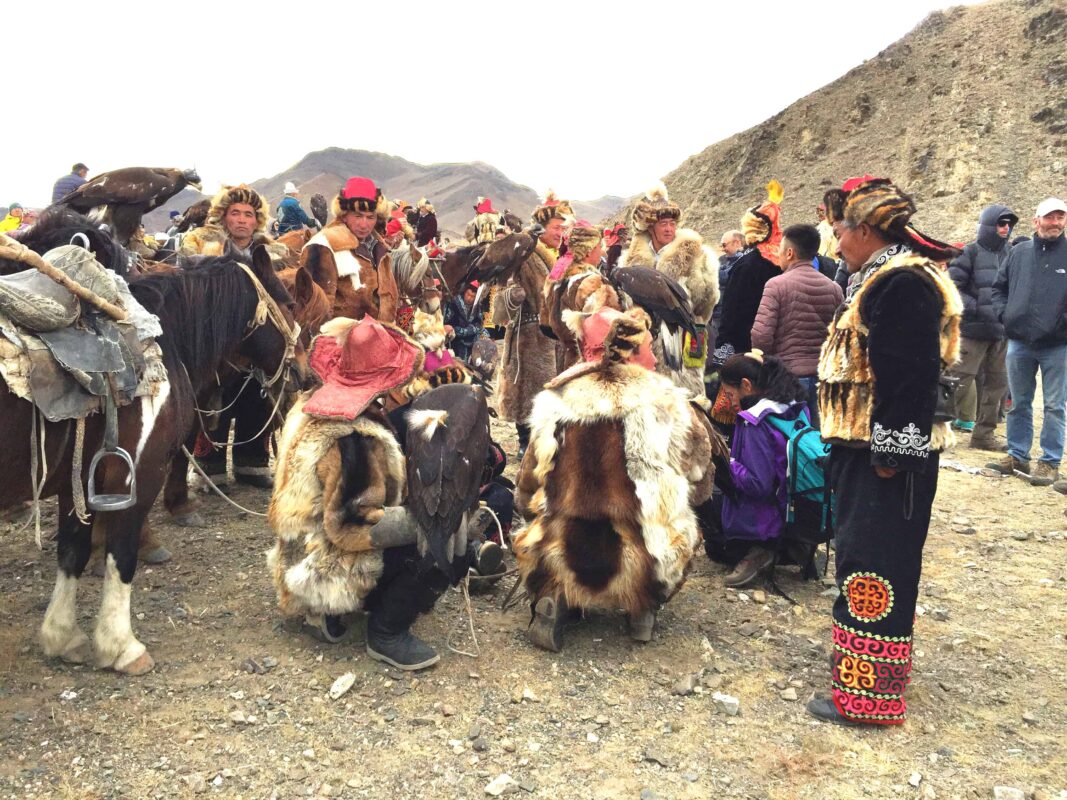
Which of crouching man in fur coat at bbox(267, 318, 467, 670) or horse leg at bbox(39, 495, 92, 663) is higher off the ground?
crouching man in fur coat at bbox(267, 318, 467, 670)

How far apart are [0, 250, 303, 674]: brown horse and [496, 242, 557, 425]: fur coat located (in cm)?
270

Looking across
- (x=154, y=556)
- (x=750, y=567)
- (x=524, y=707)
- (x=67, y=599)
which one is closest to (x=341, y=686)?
(x=524, y=707)

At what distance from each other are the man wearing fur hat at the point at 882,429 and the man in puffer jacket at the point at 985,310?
459cm

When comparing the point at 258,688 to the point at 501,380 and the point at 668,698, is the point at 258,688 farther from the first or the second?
the point at 501,380

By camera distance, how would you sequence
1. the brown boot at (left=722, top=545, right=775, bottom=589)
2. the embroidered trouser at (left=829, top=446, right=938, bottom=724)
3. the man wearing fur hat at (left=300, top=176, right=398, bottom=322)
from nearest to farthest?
the embroidered trouser at (left=829, top=446, right=938, bottom=724) < the brown boot at (left=722, top=545, right=775, bottom=589) < the man wearing fur hat at (left=300, top=176, right=398, bottom=322)

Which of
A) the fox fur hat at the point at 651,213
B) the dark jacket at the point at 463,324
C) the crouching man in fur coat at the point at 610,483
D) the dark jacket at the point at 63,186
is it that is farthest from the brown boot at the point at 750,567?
the dark jacket at the point at 63,186

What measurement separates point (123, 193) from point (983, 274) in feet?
23.9

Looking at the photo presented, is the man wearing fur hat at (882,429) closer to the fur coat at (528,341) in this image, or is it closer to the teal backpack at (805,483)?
the teal backpack at (805,483)

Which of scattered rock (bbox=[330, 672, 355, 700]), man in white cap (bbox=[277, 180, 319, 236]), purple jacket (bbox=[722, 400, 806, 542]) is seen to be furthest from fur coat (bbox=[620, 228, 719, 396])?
man in white cap (bbox=[277, 180, 319, 236])

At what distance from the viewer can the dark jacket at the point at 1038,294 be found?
6.02 metres

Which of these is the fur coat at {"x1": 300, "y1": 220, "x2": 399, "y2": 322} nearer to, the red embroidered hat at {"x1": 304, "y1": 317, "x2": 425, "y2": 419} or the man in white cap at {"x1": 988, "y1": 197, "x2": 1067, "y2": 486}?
the red embroidered hat at {"x1": 304, "y1": 317, "x2": 425, "y2": 419}

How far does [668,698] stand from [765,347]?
2.67 metres

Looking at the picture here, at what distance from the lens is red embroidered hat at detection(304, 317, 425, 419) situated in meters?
3.12

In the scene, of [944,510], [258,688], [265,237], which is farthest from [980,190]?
[258,688]
